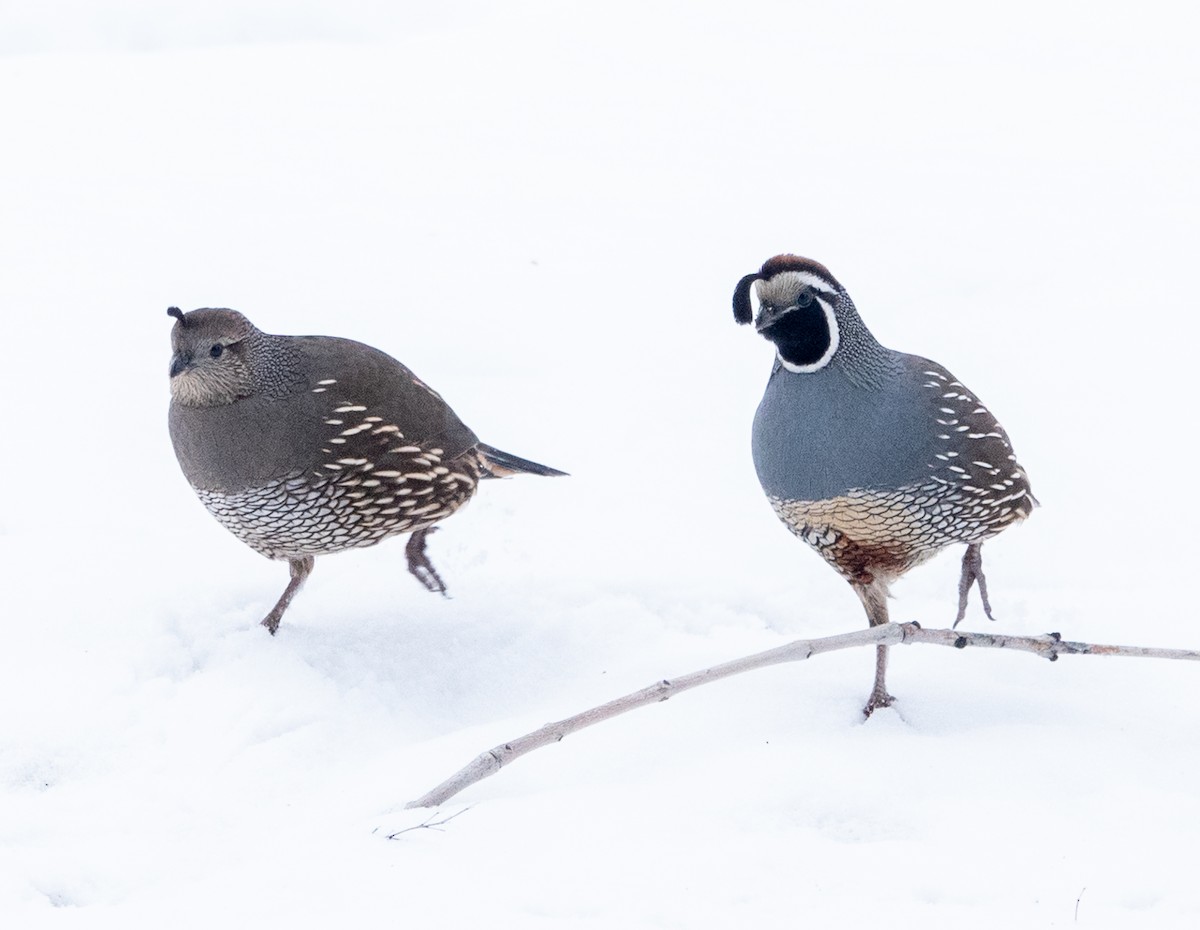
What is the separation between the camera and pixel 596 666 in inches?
148

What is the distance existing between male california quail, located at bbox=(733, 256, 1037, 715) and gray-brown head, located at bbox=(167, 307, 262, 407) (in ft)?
4.19

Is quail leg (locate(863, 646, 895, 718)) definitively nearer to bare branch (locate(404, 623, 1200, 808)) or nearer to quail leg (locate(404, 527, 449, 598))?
bare branch (locate(404, 623, 1200, 808))

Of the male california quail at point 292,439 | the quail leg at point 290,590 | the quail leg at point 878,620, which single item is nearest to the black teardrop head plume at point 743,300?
the quail leg at point 878,620

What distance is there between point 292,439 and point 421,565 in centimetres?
63

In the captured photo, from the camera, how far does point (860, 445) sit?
3383 millimetres

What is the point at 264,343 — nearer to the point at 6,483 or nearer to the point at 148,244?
the point at 6,483

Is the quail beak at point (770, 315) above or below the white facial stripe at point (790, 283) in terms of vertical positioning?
below

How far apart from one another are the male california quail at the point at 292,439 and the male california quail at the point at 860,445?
99 cm

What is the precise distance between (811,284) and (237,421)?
147 cm

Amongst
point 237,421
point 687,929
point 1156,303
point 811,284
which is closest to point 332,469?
point 237,421

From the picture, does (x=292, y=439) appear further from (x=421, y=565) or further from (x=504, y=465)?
(x=504, y=465)

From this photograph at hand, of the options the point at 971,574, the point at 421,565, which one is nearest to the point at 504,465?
the point at 421,565

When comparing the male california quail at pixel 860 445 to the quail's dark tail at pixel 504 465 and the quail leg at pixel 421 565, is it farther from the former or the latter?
the quail leg at pixel 421 565

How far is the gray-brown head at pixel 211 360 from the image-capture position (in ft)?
12.1
